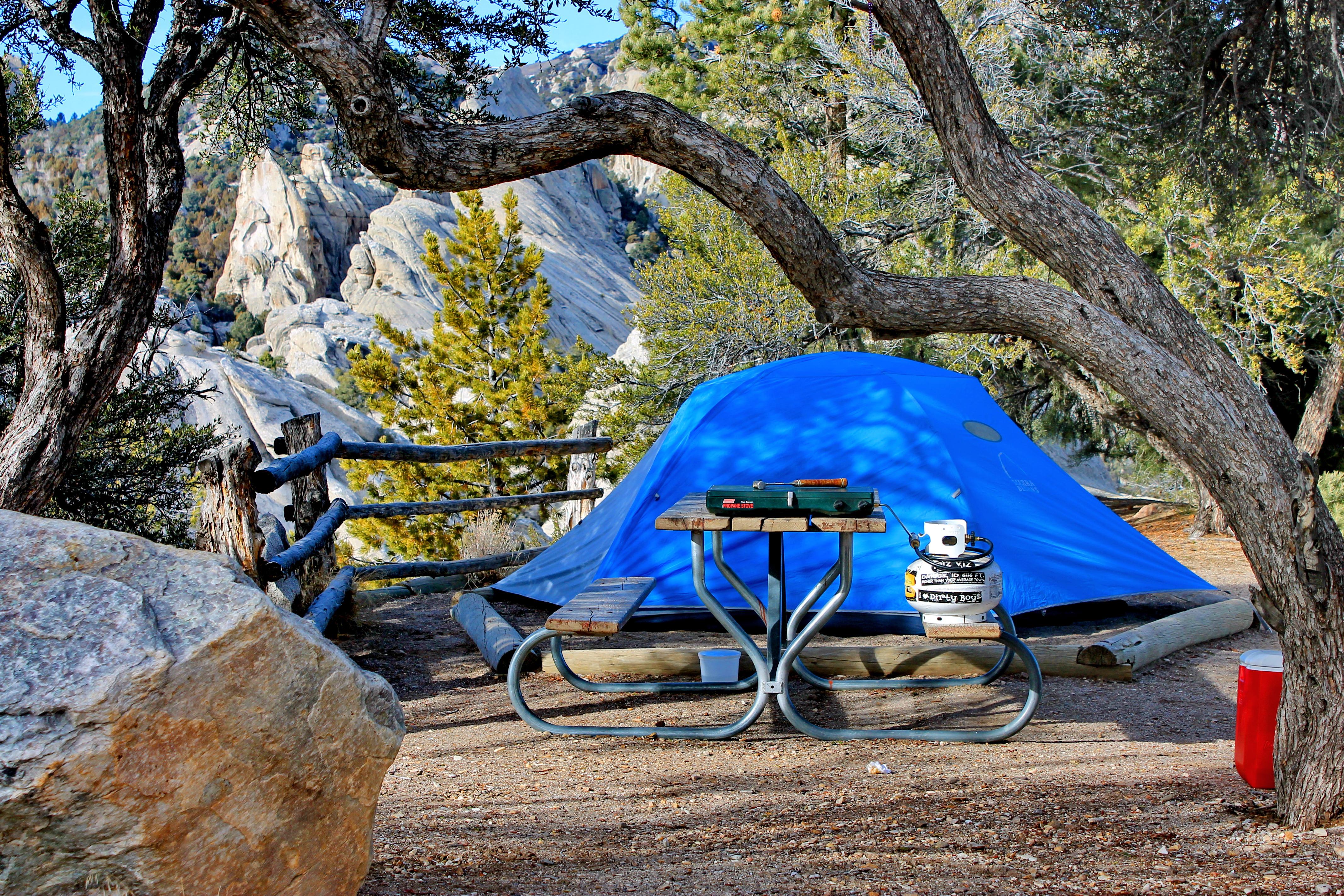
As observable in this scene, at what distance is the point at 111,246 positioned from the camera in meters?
6.25

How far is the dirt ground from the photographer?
2.49 m

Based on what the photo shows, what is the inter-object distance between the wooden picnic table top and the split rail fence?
1.60 meters

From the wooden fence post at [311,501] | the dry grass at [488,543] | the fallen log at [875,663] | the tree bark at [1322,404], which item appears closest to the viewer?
the fallen log at [875,663]

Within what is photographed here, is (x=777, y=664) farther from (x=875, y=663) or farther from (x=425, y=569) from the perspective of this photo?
(x=425, y=569)

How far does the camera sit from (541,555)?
6.86 meters

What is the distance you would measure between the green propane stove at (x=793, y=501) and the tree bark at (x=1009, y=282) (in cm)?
83

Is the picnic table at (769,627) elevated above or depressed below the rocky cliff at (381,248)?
below

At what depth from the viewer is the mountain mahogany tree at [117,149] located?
575 centimetres

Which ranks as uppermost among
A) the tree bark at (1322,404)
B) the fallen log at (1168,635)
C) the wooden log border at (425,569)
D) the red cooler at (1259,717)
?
the tree bark at (1322,404)

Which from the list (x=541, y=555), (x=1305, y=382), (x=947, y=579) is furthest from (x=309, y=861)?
→ (x=1305, y=382)

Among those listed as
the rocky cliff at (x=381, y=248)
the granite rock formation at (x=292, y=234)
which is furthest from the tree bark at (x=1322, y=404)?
the granite rock formation at (x=292, y=234)

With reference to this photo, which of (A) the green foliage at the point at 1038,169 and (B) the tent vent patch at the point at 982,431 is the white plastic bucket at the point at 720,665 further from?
(A) the green foliage at the point at 1038,169

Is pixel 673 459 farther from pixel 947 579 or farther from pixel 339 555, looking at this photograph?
pixel 339 555

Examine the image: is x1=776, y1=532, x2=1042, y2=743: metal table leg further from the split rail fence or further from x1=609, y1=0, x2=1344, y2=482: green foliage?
x1=609, y1=0, x2=1344, y2=482: green foliage
